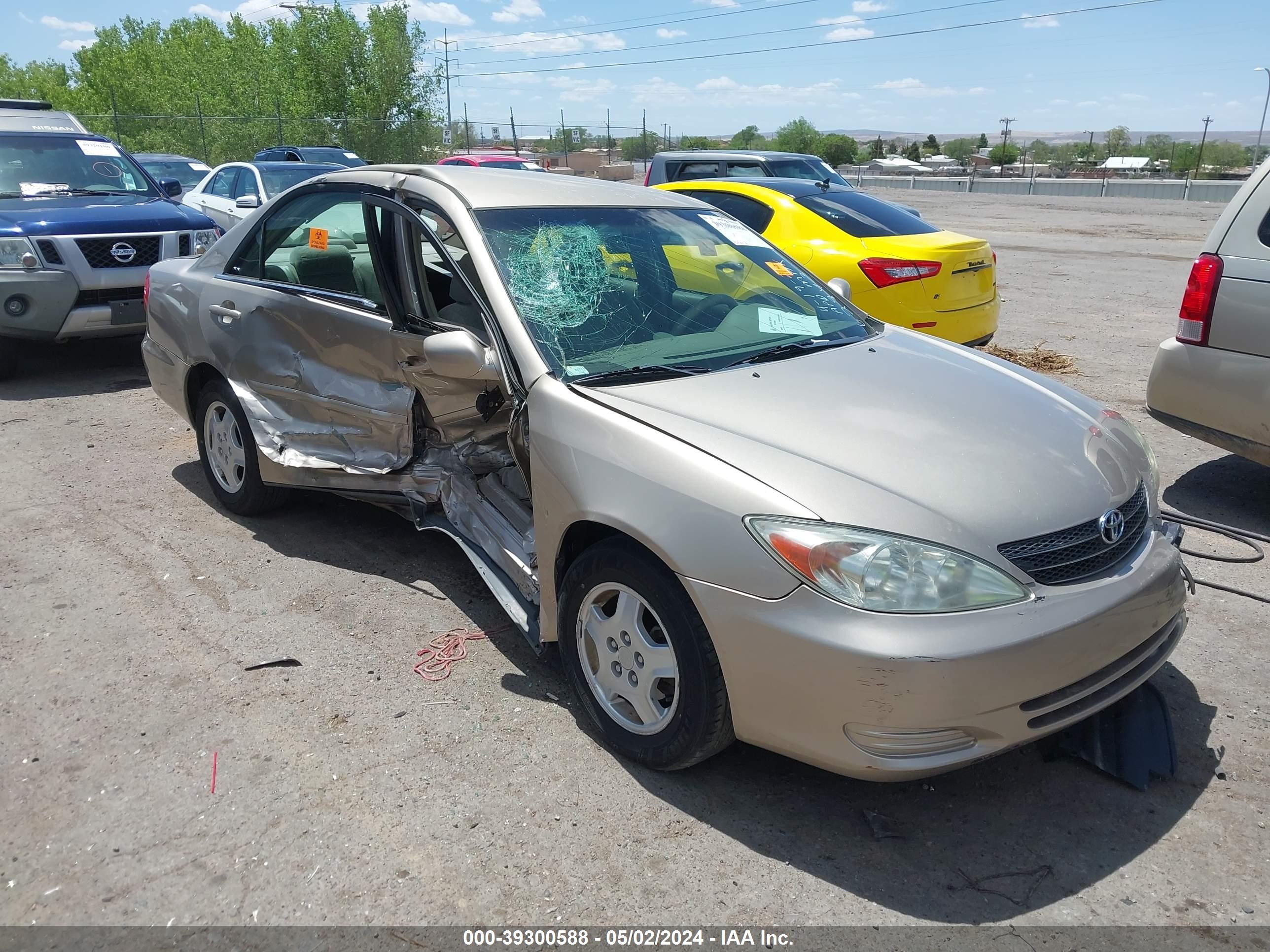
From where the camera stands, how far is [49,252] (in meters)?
7.89

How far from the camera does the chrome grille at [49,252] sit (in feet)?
25.8

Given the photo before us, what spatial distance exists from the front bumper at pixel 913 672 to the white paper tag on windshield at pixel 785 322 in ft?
4.86

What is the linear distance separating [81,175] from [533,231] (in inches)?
293

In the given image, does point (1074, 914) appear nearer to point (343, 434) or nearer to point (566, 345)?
point (566, 345)

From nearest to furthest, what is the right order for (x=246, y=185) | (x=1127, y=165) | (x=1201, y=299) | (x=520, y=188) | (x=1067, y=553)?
1. (x=1067, y=553)
2. (x=520, y=188)
3. (x=1201, y=299)
4. (x=246, y=185)
5. (x=1127, y=165)

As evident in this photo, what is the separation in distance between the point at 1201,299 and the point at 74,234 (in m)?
8.22

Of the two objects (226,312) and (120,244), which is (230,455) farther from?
(120,244)

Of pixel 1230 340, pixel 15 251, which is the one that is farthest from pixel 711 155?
pixel 1230 340

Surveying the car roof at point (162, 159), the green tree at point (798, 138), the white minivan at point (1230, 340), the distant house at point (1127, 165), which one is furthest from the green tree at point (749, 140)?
the white minivan at point (1230, 340)

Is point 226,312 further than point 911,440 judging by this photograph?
Result: Yes

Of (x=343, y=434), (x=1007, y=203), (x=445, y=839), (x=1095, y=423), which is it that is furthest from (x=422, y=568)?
(x=1007, y=203)

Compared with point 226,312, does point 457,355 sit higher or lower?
higher

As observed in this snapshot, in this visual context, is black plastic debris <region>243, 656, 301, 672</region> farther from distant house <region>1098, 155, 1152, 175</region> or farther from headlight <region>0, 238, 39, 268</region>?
distant house <region>1098, 155, 1152, 175</region>

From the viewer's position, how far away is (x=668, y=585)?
2.79 meters
